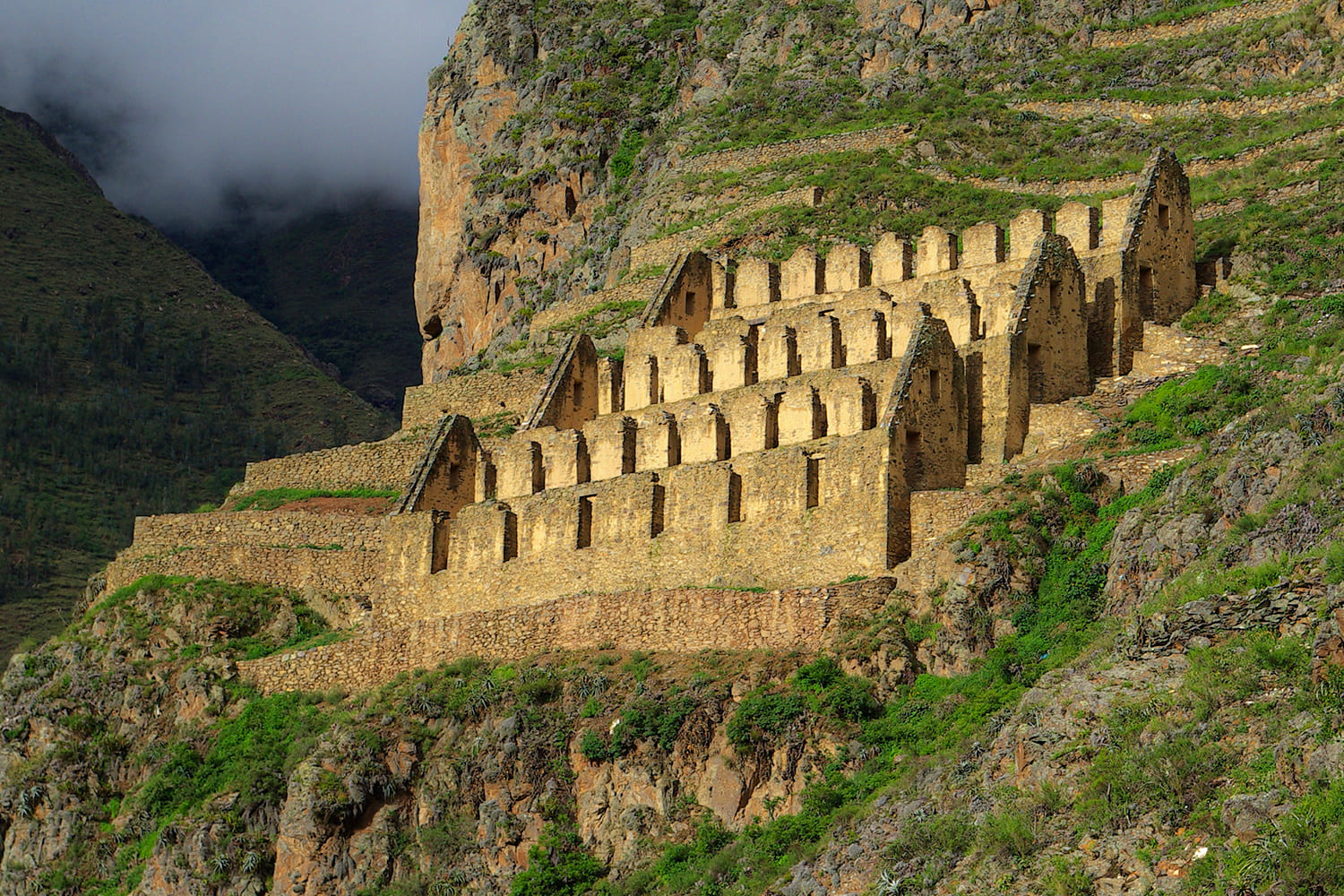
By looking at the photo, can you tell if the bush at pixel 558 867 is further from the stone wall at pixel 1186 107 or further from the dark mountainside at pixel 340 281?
the dark mountainside at pixel 340 281

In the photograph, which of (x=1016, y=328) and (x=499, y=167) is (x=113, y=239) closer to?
(x=499, y=167)

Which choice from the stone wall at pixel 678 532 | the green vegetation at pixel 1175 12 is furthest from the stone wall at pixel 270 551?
the green vegetation at pixel 1175 12

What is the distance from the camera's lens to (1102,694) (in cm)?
3306

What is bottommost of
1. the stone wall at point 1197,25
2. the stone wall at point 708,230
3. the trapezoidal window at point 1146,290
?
the trapezoidal window at point 1146,290

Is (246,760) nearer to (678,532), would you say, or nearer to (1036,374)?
(678,532)

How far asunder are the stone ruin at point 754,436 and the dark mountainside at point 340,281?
73.9m

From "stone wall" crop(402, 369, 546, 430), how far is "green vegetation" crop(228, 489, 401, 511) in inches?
137

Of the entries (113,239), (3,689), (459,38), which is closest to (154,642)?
(3,689)

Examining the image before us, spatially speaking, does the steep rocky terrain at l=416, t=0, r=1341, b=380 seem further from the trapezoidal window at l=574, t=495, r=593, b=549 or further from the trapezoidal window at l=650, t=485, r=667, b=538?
Result: the trapezoidal window at l=574, t=495, r=593, b=549

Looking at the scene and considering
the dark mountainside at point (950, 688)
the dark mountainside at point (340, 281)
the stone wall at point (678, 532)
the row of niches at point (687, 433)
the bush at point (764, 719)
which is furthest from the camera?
the dark mountainside at point (340, 281)

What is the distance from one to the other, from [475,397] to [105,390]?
49211mm

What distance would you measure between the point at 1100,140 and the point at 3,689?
3547cm

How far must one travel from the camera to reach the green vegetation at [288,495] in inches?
2356

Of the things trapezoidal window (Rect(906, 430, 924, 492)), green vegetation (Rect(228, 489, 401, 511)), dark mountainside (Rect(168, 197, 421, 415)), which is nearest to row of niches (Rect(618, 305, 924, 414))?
trapezoidal window (Rect(906, 430, 924, 492))
